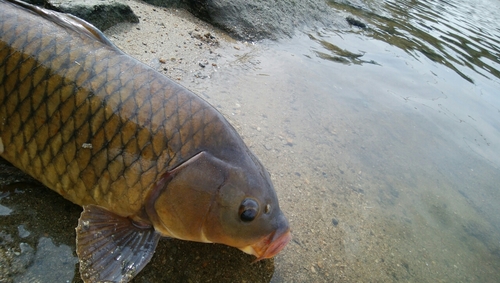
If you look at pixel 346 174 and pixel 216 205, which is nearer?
pixel 216 205

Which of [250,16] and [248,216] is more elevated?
[248,216]

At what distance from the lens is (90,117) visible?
1754 millimetres

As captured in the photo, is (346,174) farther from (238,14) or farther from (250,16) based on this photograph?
(250,16)

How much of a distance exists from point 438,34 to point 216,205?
10187 millimetres

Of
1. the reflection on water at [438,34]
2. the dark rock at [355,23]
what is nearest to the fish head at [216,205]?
the reflection on water at [438,34]

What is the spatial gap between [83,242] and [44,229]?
367 mm

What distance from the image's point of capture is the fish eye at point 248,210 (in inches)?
66.7

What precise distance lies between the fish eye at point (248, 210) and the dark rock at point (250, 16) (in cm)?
439

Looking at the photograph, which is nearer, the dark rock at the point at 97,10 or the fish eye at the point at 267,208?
the fish eye at the point at 267,208

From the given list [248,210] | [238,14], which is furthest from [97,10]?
[248,210]

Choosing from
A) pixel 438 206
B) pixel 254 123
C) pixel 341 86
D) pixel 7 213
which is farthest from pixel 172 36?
pixel 438 206

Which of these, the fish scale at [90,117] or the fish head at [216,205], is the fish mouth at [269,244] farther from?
the fish scale at [90,117]

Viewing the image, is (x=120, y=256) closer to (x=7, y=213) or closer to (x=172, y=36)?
(x=7, y=213)

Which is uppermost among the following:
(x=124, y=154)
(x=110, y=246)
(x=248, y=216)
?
(x=124, y=154)
